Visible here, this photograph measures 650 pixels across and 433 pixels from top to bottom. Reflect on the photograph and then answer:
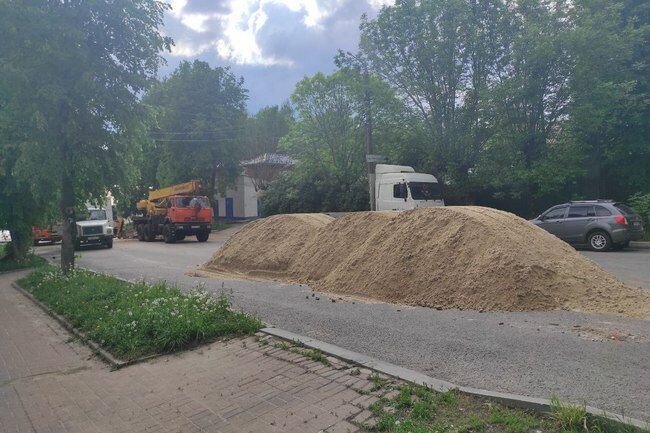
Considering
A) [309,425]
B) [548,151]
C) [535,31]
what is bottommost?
[309,425]

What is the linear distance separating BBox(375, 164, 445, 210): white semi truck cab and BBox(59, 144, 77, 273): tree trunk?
12.8 meters

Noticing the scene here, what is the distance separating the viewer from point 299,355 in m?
5.69

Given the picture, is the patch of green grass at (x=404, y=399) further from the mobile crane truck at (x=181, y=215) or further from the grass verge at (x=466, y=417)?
the mobile crane truck at (x=181, y=215)

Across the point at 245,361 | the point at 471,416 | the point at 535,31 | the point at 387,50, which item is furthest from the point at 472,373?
the point at 387,50

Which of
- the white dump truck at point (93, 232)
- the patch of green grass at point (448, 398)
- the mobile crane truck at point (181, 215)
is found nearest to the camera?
the patch of green grass at point (448, 398)

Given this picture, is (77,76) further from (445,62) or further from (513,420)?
(445,62)

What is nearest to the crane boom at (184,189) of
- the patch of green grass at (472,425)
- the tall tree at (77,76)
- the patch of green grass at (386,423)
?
the tall tree at (77,76)

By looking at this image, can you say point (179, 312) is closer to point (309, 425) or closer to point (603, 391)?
point (309, 425)

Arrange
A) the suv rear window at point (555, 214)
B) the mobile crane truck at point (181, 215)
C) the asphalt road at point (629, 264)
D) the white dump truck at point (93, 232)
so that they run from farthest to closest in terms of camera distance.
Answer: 1. the mobile crane truck at point (181, 215)
2. the white dump truck at point (93, 232)
3. the suv rear window at point (555, 214)
4. the asphalt road at point (629, 264)

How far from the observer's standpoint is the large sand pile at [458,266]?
7.57 m

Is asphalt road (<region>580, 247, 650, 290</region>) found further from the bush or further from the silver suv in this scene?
the bush

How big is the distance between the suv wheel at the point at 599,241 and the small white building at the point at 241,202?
39.9 metres

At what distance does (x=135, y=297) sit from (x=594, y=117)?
19.9 m

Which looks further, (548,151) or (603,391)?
(548,151)
